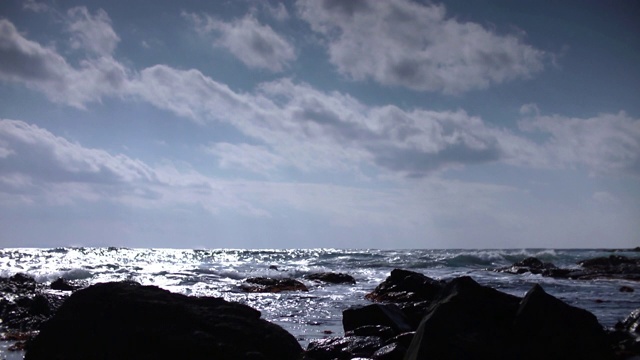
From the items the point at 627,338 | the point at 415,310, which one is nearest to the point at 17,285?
the point at 415,310

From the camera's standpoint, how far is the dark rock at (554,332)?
5.71 meters

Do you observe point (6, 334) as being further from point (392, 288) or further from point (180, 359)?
point (392, 288)

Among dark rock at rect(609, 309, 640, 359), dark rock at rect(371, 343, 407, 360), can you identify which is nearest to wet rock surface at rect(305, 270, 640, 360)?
dark rock at rect(371, 343, 407, 360)

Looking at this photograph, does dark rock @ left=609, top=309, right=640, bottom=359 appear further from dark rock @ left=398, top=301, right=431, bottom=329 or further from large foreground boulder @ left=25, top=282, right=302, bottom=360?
large foreground boulder @ left=25, top=282, right=302, bottom=360

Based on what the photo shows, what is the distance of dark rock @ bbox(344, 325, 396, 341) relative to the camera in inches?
350

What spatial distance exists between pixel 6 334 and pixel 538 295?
11.0 m

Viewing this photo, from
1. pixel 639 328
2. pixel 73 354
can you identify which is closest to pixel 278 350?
pixel 73 354

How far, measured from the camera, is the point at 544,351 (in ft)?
18.6

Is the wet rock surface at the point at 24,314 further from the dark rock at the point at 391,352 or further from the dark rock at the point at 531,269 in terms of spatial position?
the dark rock at the point at 531,269

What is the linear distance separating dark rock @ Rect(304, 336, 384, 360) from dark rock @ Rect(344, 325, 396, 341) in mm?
435

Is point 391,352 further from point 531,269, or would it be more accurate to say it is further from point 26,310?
point 531,269

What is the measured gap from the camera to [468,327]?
5.77m

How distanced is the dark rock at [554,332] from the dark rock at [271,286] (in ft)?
51.4

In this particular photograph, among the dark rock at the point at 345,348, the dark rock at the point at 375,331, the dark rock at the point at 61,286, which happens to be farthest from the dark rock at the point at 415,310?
the dark rock at the point at 61,286
